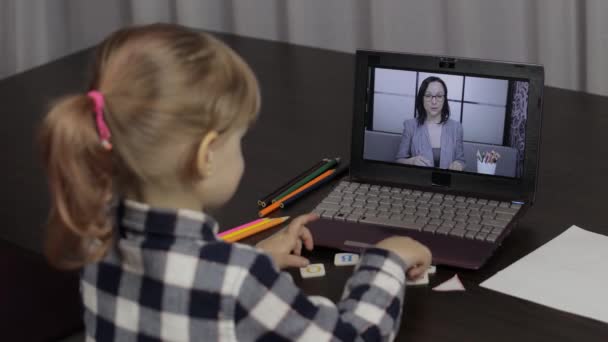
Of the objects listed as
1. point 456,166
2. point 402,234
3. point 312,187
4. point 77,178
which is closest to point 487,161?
point 456,166

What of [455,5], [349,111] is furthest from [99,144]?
[455,5]

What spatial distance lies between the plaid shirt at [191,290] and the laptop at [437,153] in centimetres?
31

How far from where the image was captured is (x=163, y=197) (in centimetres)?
107

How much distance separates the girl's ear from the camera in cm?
102

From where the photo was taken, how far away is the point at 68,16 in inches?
134

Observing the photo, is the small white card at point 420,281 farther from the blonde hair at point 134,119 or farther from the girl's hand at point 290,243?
the blonde hair at point 134,119

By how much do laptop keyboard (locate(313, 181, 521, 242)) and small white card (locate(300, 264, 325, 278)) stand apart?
12 cm

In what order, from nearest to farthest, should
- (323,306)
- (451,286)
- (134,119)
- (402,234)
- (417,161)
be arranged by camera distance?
(134,119) → (323,306) → (451,286) → (402,234) → (417,161)

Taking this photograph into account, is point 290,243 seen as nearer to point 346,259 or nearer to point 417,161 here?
point 346,259

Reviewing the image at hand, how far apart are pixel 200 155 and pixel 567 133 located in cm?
86

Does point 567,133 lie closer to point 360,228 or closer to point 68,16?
point 360,228

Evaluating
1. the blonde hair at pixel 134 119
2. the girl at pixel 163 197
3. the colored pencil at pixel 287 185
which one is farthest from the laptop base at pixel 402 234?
the blonde hair at pixel 134 119

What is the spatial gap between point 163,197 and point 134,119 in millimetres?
118

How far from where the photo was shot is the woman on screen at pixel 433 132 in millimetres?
1436
